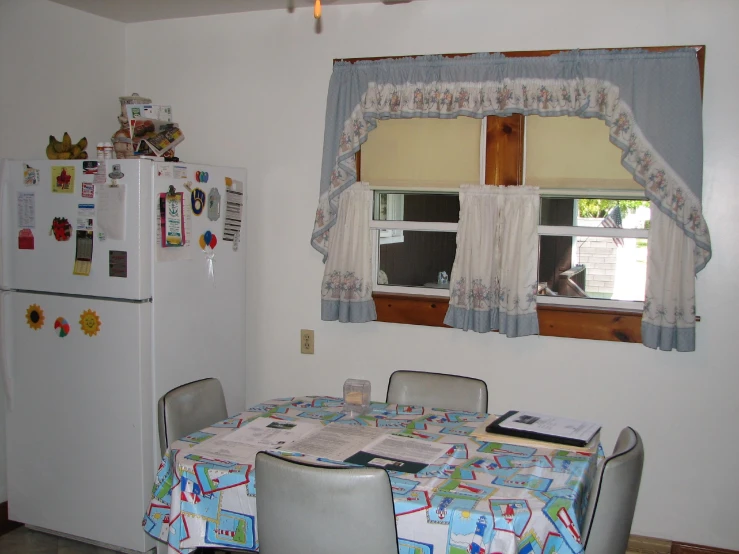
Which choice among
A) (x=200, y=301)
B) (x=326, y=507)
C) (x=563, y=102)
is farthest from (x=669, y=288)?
(x=200, y=301)

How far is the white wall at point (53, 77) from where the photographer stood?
3.29m

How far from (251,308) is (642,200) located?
198 cm

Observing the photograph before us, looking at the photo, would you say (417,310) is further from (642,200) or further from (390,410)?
(642,200)

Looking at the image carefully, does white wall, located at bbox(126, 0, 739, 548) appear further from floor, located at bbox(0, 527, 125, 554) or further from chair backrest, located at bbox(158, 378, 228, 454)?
floor, located at bbox(0, 527, 125, 554)

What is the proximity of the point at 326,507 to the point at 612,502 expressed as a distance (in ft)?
2.47

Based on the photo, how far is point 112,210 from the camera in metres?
3.00

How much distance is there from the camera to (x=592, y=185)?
3188mm

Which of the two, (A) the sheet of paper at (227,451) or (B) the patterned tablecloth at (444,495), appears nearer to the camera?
(B) the patterned tablecloth at (444,495)

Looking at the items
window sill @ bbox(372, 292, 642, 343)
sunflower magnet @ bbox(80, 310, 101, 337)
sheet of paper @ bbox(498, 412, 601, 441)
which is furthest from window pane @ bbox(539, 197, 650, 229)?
sunflower magnet @ bbox(80, 310, 101, 337)

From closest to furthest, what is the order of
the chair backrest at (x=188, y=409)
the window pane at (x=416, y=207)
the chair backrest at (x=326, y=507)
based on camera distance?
1. the chair backrest at (x=326, y=507)
2. the chair backrest at (x=188, y=409)
3. the window pane at (x=416, y=207)

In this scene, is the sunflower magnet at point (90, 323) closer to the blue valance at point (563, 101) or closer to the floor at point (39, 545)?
the floor at point (39, 545)

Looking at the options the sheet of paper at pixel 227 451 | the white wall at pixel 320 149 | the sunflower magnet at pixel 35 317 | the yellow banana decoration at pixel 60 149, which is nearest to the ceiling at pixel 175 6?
the white wall at pixel 320 149

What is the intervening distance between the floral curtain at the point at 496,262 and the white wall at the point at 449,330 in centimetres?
15

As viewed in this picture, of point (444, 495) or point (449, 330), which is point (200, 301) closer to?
point (449, 330)
